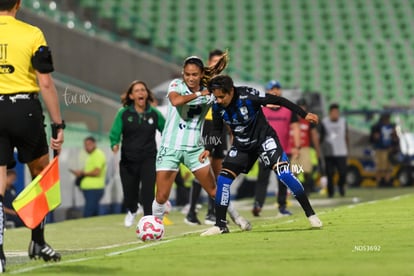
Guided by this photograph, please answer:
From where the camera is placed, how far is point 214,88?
11.9 meters

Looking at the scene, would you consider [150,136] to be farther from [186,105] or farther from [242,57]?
[242,57]

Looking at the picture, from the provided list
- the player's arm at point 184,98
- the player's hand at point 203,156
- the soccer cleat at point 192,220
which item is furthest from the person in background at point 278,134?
the player's hand at point 203,156

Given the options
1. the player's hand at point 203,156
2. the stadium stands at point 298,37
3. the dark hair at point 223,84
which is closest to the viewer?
the dark hair at point 223,84

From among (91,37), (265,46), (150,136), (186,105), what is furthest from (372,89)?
(186,105)

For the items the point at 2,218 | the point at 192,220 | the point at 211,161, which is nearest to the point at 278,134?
the point at 192,220

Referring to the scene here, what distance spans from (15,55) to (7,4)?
1.39ft

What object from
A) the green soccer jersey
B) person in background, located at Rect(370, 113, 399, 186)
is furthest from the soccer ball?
person in background, located at Rect(370, 113, 399, 186)

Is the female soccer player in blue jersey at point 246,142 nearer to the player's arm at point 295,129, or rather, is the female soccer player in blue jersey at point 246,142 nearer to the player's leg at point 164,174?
the player's leg at point 164,174

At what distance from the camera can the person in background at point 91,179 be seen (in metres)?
21.2

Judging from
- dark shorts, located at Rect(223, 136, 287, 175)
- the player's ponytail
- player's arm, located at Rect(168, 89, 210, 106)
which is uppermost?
the player's ponytail

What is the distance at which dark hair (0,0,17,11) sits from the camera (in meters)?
9.17

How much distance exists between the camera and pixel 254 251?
9797 millimetres

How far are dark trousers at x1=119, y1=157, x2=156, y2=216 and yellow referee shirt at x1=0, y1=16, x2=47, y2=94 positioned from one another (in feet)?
20.3

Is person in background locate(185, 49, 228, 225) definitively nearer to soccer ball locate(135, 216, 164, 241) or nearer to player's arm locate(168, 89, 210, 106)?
player's arm locate(168, 89, 210, 106)
